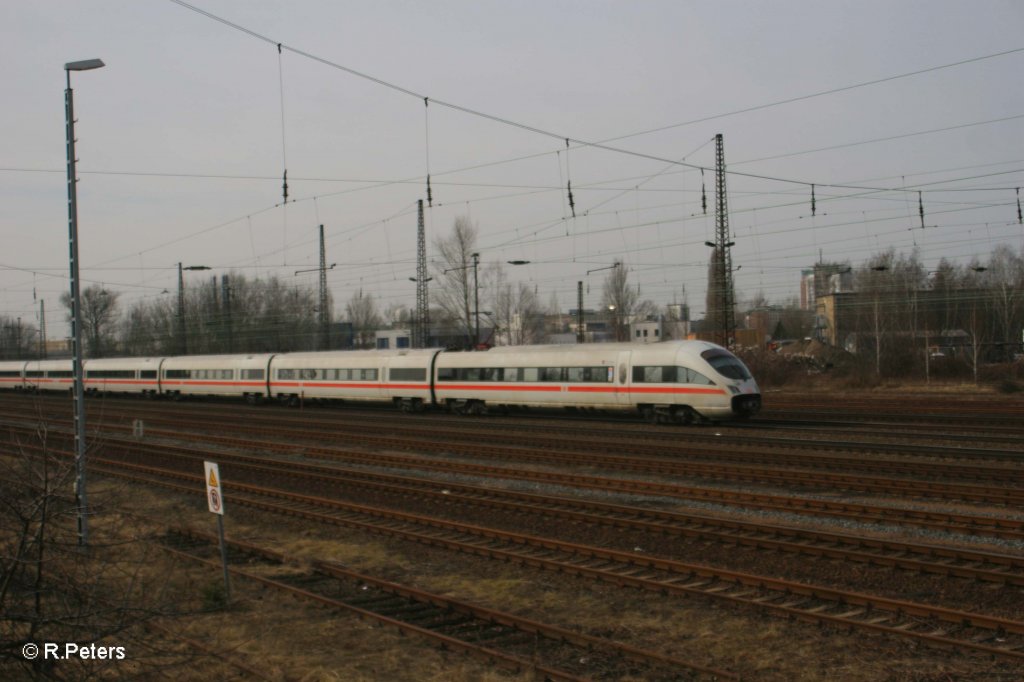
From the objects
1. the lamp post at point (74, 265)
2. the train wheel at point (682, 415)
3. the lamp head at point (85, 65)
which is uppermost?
the lamp head at point (85, 65)

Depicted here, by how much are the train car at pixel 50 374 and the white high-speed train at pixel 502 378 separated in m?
9.80

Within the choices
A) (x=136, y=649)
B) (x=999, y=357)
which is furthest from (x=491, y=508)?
(x=999, y=357)

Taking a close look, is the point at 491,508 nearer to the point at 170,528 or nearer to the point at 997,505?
the point at 170,528

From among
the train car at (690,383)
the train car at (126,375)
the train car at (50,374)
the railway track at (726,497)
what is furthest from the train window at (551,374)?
the train car at (50,374)

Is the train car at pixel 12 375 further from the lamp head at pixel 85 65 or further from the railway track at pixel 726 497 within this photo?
the lamp head at pixel 85 65

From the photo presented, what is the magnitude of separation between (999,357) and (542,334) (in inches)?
1559

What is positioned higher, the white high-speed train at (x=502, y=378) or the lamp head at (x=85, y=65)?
the lamp head at (x=85, y=65)

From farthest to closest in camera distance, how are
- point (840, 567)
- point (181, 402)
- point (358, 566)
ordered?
point (181, 402), point (358, 566), point (840, 567)

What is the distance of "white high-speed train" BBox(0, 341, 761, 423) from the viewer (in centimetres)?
2542

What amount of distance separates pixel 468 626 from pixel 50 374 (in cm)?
5825

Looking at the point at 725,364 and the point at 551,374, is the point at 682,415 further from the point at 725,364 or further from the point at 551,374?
the point at 551,374

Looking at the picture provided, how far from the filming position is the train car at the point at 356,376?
34812 mm

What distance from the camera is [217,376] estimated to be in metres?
45.4

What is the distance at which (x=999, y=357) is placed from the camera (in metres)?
54.6
